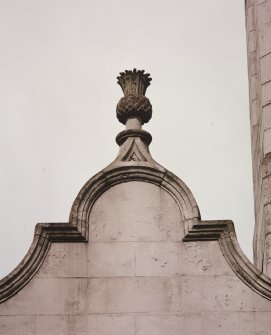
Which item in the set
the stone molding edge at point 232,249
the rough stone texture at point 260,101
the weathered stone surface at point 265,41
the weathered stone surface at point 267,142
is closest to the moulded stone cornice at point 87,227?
the stone molding edge at point 232,249

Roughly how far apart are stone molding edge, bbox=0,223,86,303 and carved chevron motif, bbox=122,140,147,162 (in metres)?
1.32

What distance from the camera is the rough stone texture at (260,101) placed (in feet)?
62.4

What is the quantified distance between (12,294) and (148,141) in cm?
295

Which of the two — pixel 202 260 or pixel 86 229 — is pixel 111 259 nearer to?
pixel 86 229

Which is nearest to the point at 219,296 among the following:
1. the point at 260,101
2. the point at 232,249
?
the point at 232,249

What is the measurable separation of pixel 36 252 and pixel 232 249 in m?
2.51

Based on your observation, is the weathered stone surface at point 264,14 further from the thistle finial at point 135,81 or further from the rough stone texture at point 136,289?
the rough stone texture at point 136,289

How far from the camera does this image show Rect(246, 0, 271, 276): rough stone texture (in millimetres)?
19009

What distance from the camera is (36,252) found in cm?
1608

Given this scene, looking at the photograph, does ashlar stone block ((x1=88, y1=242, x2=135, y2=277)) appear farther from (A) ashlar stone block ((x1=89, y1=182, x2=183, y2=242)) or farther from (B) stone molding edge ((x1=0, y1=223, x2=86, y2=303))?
(B) stone molding edge ((x1=0, y1=223, x2=86, y2=303))

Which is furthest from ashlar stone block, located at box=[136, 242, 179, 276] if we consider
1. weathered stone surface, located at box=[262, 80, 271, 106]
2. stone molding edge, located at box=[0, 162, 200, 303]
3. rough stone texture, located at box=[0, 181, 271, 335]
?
weathered stone surface, located at box=[262, 80, 271, 106]

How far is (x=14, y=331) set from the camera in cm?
1572

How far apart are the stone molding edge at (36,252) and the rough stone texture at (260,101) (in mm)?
3517

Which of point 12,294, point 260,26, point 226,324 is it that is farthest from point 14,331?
point 260,26
